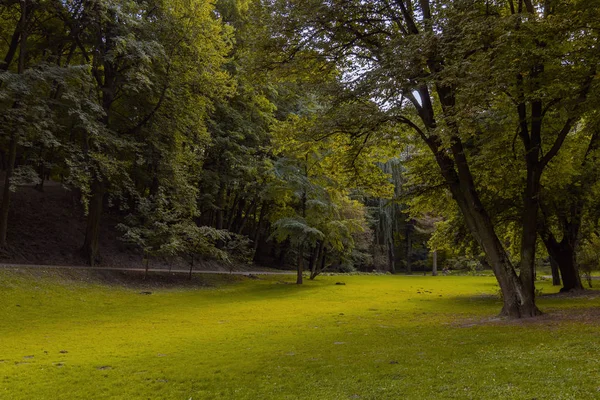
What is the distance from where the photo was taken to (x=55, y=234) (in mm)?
23891

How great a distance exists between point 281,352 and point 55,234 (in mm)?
20142

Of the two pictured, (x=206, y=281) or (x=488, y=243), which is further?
(x=206, y=281)

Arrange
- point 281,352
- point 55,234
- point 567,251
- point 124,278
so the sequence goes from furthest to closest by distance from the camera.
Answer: point 55,234 < point 124,278 < point 567,251 < point 281,352

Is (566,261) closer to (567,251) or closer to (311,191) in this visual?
(567,251)

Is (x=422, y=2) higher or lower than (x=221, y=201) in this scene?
higher

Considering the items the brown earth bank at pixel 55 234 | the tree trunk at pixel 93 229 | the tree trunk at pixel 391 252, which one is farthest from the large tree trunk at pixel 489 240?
the tree trunk at pixel 391 252

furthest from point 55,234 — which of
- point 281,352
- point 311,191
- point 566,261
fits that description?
point 566,261

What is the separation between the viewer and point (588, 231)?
68.2ft

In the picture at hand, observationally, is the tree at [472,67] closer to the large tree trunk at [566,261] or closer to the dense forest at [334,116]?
the dense forest at [334,116]

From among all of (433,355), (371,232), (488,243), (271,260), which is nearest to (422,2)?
(488,243)

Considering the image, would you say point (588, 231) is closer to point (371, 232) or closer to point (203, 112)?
point (203, 112)

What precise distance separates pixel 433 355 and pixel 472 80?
226 inches

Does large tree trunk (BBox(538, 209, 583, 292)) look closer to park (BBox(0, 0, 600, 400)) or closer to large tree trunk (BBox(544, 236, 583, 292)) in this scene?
large tree trunk (BBox(544, 236, 583, 292))

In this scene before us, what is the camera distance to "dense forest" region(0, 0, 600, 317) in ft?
32.2
